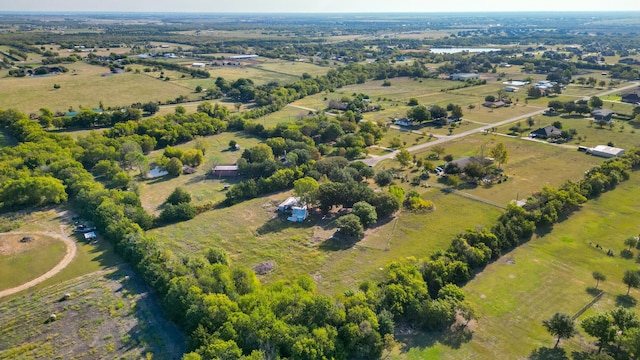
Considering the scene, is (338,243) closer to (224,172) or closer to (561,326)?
(561,326)

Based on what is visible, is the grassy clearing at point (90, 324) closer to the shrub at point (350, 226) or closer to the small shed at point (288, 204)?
the small shed at point (288, 204)

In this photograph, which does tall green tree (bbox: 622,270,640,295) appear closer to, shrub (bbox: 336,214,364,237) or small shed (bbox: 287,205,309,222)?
shrub (bbox: 336,214,364,237)

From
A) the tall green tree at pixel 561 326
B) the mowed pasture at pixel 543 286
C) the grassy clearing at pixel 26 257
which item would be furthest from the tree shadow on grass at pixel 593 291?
the grassy clearing at pixel 26 257

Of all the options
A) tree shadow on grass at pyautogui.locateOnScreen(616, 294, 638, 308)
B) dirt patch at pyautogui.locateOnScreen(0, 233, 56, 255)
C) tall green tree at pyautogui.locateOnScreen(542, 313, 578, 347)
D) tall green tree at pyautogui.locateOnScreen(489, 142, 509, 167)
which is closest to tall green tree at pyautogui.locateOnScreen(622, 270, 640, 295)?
tree shadow on grass at pyautogui.locateOnScreen(616, 294, 638, 308)

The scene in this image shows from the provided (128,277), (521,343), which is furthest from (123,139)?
(521,343)

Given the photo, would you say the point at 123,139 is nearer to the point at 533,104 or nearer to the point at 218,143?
the point at 218,143

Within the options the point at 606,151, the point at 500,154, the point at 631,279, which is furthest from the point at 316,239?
the point at 606,151
